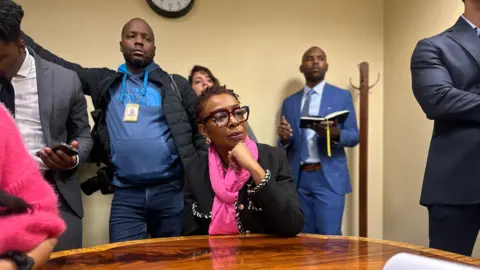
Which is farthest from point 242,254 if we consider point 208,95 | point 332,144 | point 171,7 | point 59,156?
point 171,7

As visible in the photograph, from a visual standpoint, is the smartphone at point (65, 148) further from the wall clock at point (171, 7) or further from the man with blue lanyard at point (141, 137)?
the wall clock at point (171, 7)

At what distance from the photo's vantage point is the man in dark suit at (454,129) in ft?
5.24

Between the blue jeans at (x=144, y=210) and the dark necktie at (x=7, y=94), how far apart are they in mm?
829

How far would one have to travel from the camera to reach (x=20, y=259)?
76 cm

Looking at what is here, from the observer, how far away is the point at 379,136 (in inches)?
143

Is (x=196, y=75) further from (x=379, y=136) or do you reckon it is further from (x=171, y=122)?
(x=379, y=136)

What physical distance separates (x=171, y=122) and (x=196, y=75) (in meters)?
0.74

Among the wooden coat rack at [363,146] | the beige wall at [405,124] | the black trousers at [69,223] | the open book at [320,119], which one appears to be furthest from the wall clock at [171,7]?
the black trousers at [69,223]

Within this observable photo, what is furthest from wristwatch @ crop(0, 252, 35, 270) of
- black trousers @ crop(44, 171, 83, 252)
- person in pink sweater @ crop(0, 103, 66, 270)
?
black trousers @ crop(44, 171, 83, 252)

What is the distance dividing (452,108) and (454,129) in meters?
0.12

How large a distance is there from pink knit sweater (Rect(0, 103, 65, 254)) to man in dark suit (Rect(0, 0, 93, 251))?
2.44 ft

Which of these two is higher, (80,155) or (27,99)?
(27,99)

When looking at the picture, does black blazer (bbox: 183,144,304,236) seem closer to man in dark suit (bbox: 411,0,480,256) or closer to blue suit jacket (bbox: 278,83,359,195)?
man in dark suit (bbox: 411,0,480,256)

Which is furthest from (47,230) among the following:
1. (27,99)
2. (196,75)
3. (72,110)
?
(196,75)
